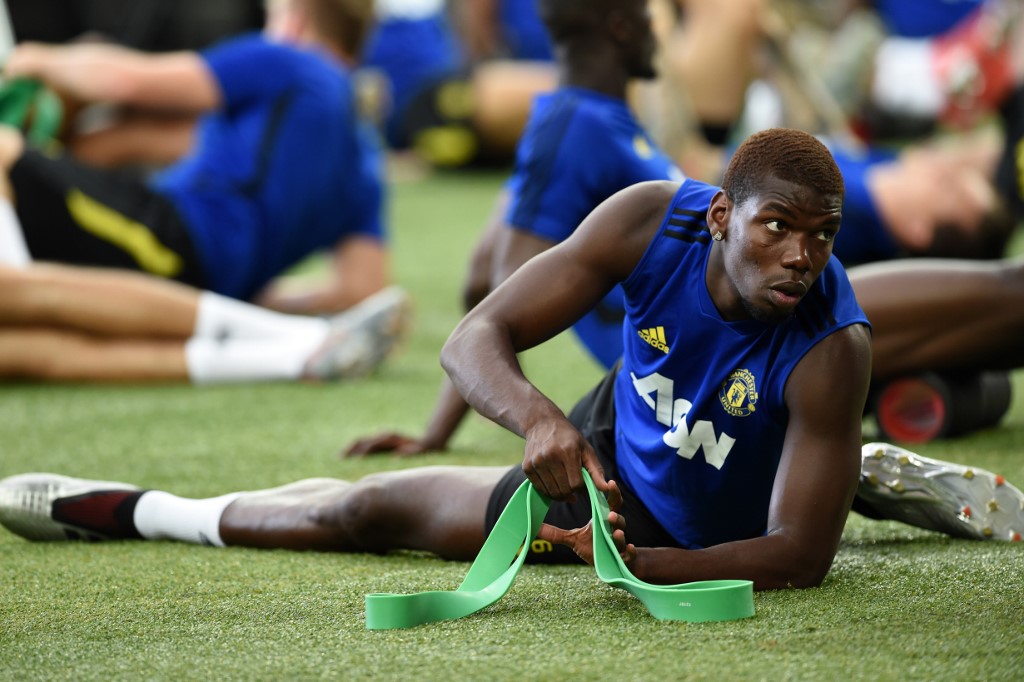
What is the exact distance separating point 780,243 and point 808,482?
339 millimetres

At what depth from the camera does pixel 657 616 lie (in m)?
2.03

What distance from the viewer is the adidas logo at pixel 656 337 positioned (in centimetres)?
224

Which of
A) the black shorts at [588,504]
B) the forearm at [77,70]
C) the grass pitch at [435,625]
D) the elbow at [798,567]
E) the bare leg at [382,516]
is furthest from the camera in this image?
the forearm at [77,70]

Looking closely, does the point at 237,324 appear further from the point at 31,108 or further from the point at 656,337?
the point at 656,337

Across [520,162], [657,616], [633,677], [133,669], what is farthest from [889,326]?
[133,669]

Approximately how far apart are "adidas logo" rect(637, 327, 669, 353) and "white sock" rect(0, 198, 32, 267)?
2688mm

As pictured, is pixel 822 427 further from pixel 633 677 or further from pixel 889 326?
pixel 889 326

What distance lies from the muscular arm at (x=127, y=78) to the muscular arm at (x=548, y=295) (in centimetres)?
286

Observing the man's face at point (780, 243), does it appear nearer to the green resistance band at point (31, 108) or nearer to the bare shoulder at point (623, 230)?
the bare shoulder at point (623, 230)

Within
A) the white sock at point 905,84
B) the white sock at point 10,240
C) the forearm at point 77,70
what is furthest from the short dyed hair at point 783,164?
the white sock at point 905,84

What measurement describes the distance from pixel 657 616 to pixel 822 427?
353mm

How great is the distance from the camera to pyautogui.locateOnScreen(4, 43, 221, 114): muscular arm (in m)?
4.80

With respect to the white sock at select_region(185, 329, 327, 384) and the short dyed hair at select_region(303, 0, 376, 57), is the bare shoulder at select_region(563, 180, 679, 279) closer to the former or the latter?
the white sock at select_region(185, 329, 327, 384)

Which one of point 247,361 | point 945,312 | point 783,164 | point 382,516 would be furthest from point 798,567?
point 247,361
